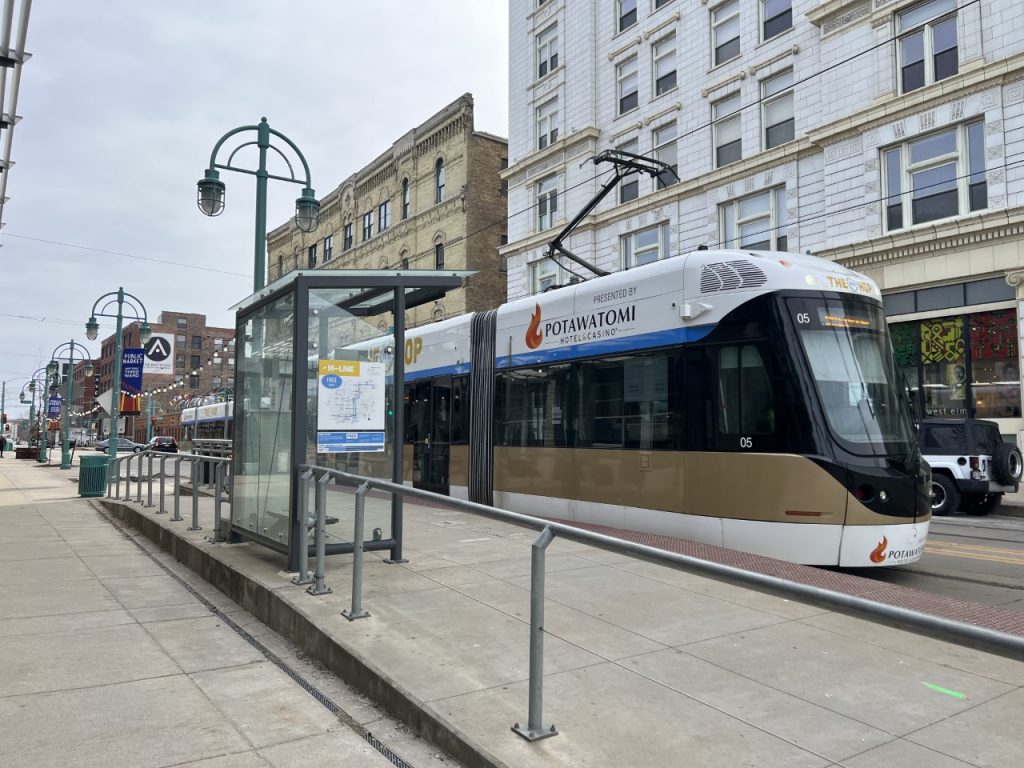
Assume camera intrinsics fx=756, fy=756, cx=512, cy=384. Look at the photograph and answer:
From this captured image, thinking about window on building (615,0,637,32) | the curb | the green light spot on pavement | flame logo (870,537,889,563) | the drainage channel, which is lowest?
the drainage channel

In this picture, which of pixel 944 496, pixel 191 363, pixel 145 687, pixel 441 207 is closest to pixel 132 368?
pixel 441 207

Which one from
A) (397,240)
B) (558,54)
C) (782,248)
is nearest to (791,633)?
(782,248)

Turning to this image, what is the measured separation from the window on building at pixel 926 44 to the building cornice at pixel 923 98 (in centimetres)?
54

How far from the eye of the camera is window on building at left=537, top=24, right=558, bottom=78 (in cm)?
3183

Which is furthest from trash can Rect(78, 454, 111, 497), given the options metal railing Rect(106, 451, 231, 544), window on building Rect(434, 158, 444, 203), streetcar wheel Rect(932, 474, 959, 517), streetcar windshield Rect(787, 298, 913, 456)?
window on building Rect(434, 158, 444, 203)

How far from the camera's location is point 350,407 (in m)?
7.04

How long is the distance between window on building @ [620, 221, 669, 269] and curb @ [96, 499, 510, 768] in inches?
812

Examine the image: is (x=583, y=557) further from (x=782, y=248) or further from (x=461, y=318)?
(x=782, y=248)

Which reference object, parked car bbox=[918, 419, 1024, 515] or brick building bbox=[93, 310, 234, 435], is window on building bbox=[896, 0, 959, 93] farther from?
brick building bbox=[93, 310, 234, 435]

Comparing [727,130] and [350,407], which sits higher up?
[727,130]

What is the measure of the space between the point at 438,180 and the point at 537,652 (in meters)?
36.1

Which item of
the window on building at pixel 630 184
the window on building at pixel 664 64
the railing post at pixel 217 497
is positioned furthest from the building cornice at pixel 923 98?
the railing post at pixel 217 497

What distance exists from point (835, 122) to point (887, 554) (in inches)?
679

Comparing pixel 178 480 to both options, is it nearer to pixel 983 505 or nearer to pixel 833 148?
pixel 983 505
